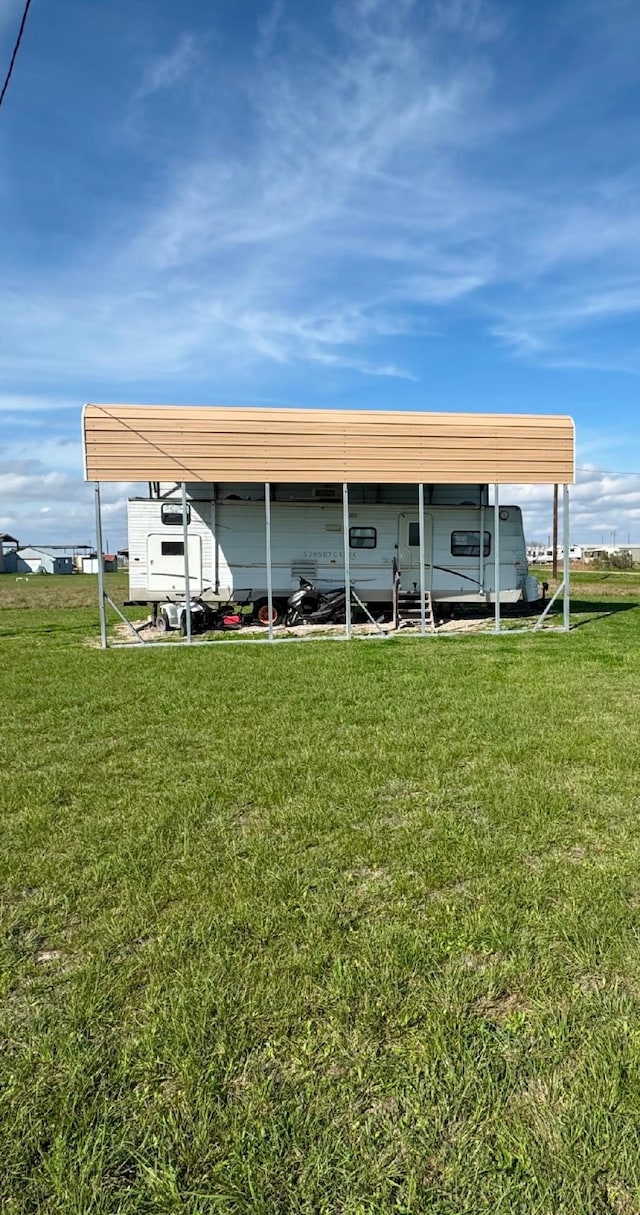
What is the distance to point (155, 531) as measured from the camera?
571 inches

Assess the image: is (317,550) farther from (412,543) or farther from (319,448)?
(319,448)

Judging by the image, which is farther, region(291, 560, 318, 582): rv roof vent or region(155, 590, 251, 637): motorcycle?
region(291, 560, 318, 582): rv roof vent

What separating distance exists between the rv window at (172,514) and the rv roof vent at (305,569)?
240cm

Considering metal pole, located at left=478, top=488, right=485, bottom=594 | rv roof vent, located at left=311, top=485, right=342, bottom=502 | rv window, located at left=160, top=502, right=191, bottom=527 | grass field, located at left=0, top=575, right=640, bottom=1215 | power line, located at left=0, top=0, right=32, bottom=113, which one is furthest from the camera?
metal pole, located at left=478, top=488, right=485, bottom=594

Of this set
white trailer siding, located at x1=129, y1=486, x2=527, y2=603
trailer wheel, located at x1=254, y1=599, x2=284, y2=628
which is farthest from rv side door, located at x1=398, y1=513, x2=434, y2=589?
trailer wheel, located at x1=254, y1=599, x2=284, y2=628

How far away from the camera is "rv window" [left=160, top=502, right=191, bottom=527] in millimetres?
14383

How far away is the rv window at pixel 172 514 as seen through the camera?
47.2 feet

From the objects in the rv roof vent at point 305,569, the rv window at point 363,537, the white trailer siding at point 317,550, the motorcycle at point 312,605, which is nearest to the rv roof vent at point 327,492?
the white trailer siding at point 317,550

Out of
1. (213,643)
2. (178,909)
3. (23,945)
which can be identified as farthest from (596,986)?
(213,643)

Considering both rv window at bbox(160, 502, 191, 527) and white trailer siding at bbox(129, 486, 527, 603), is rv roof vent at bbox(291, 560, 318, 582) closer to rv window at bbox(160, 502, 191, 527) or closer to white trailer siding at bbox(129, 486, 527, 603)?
white trailer siding at bbox(129, 486, 527, 603)

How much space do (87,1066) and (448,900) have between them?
1549mm

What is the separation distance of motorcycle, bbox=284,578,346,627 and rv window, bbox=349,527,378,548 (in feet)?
3.53

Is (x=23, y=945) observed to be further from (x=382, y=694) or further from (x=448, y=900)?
(x=382, y=694)

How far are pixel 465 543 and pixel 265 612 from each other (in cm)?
456
